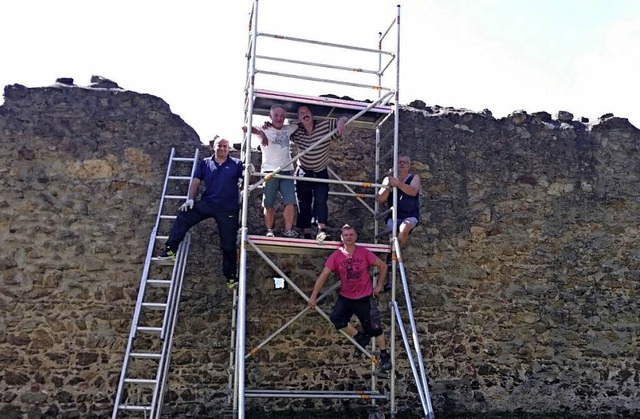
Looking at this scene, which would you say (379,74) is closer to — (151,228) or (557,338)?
(151,228)

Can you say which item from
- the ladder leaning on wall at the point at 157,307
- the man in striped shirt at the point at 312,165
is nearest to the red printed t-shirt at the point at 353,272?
the man in striped shirt at the point at 312,165

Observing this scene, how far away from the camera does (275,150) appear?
6770 mm

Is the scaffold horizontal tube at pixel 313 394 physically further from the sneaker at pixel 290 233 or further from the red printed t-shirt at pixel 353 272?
the sneaker at pixel 290 233

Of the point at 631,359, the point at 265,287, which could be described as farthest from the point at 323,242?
the point at 631,359

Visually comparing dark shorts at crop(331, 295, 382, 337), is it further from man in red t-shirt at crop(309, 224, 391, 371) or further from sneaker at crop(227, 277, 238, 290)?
sneaker at crop(227, 277, 238, 290)

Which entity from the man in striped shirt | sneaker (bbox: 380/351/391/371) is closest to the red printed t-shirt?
the man in striped shirt

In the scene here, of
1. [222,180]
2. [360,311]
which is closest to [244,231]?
[222,180]

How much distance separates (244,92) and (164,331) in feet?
8.28

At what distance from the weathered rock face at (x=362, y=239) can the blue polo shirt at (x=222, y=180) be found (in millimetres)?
814

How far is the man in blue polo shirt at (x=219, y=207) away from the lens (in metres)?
6.71

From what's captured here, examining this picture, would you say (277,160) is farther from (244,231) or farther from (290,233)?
(244,231)

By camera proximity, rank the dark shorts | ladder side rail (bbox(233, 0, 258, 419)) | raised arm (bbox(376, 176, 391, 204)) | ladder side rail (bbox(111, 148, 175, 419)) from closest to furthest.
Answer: ladder side rail (bbox(233, 0, 258, 419))
ladder side rail (bbox(111, 148, 175, 419))
the dark shorts
raised arm (bbox(376, 176, 391, 204))

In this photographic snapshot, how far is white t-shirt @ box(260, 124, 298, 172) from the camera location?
6742mm

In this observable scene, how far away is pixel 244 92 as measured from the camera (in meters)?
7.12
